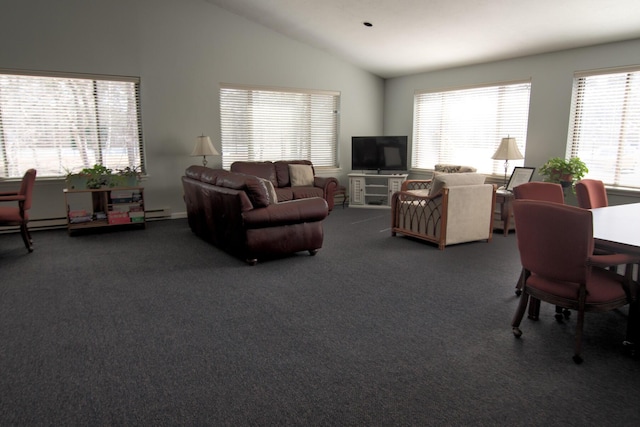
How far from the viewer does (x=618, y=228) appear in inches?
107

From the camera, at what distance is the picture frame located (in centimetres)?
606

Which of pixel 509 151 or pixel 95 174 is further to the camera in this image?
pixel 509 151

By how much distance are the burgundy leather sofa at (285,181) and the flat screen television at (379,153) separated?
1007 millimetres

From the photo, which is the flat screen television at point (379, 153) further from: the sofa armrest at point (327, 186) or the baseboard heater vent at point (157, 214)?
the baseboard heater vent at point (157, 214)

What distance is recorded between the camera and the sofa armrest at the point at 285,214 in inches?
165

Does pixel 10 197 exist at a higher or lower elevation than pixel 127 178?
lower

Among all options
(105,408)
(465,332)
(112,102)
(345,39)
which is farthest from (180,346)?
(345,39)

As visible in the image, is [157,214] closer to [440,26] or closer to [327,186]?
[327,186]

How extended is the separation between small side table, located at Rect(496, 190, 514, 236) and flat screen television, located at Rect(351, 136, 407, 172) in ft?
7.60

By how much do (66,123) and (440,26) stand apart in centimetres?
539

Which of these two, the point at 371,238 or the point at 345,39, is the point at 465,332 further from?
the point at 345,39

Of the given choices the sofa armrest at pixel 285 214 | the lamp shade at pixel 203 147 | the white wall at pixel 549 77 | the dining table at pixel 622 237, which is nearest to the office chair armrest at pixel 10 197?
the lamp shade at pixel 203 147

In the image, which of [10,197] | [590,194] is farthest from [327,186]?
[10,197]

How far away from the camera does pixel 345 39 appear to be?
7.04 meters
